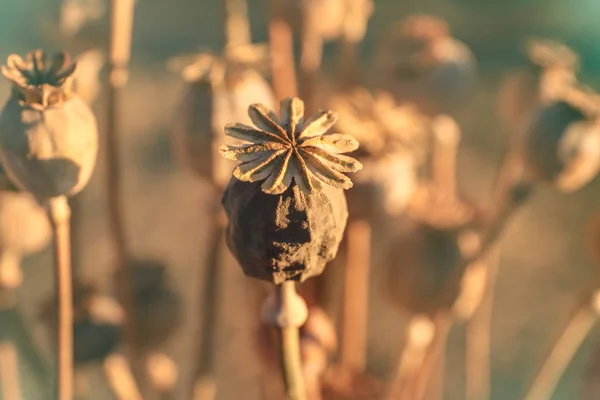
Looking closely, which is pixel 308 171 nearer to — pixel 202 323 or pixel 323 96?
pixel 202 323

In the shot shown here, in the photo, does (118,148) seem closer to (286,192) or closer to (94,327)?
(94,327)

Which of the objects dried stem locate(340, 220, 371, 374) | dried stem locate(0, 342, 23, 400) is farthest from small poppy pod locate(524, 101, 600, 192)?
dried stem locate(0, 342, 23, 400)

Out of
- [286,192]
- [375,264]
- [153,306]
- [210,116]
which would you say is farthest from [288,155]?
[375,264]

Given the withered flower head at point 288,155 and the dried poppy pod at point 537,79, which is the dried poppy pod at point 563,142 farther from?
the withered flower head at point 288,155

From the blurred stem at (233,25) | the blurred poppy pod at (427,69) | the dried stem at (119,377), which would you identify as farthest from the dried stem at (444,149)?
the dried stem at (119,377)

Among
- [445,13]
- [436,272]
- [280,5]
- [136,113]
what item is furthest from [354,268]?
[445,13]

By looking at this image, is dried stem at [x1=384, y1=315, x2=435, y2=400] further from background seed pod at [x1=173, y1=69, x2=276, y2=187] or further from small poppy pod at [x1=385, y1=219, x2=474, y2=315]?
background seed pod at [x1=173, y1=69, x2=276, y2=187]
